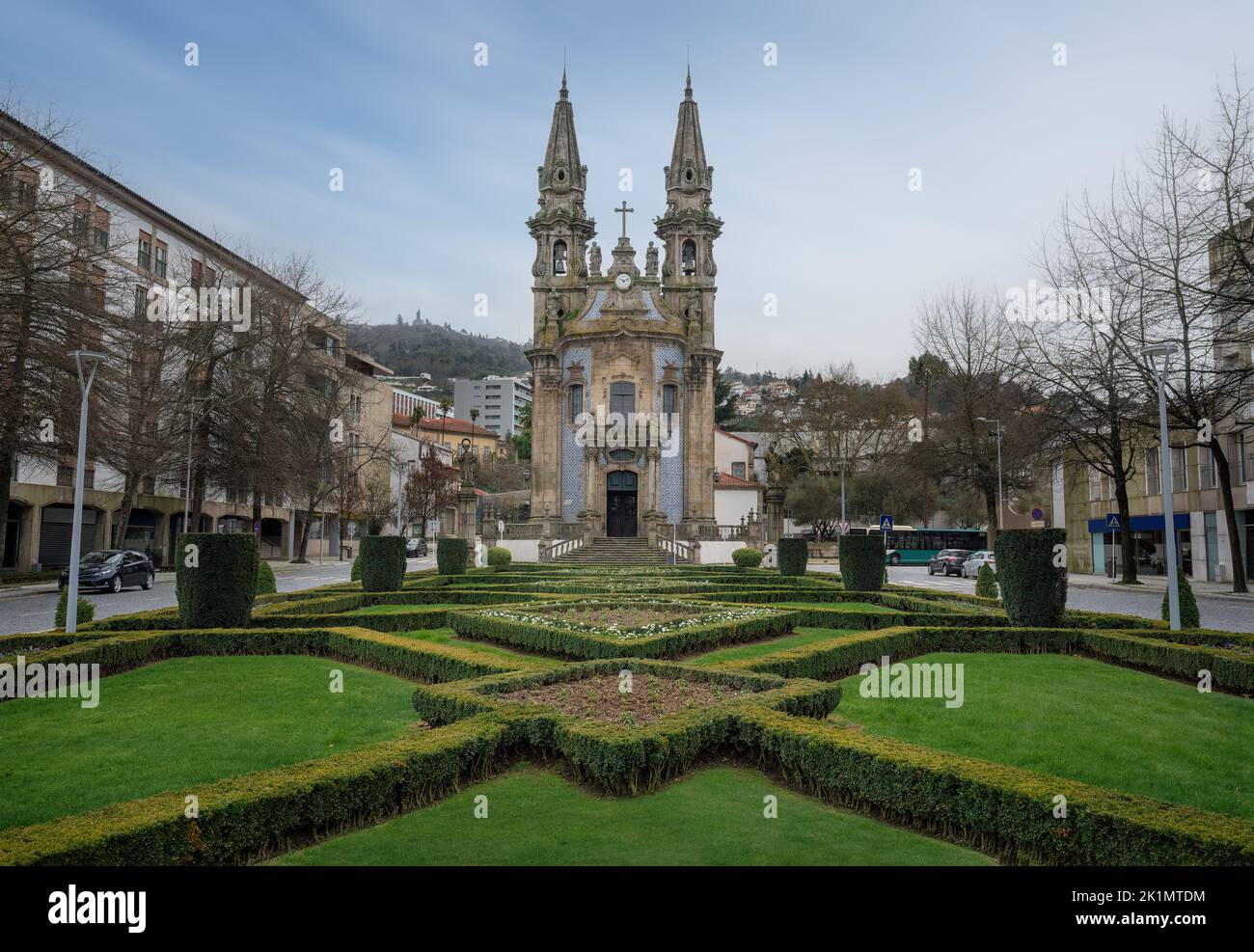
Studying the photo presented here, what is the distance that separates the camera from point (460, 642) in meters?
15.8

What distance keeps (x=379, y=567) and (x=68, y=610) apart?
9.68m

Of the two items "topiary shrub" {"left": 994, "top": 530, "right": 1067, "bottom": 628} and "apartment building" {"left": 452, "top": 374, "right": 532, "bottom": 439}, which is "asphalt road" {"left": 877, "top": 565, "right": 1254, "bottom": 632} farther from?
"apartment building" {"left": 452, "top": 374, "right": 532, "bottom": 439}

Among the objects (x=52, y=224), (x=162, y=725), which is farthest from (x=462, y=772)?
(x=52, y=224)

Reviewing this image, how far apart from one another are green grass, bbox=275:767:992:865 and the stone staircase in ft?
108

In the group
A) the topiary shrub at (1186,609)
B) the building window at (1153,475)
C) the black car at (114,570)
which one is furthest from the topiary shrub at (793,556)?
the building window at (1153,475)

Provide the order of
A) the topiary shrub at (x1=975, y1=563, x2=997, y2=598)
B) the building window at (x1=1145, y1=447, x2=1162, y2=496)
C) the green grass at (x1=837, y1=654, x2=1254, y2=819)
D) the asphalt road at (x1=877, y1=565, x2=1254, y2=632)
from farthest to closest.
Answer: the building window at (x1=1145, y1=447, x2=1162, y2=496) → the topiary shrub at (x1=975, y1=563, x2=997, y2=598) → the asphalt road at (x1=877, y1=565, x2=1254, y2=632) → the green grass at (x1=837, y1=654, x2=1254, y2=819)

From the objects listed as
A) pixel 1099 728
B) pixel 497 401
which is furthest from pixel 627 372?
pixel 497 401

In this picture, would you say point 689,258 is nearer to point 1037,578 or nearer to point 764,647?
point 1037,578

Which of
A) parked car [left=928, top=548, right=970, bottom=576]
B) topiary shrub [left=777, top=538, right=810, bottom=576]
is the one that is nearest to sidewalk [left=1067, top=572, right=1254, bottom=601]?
parked car [left=928, top=548, right=970, bottom=576]

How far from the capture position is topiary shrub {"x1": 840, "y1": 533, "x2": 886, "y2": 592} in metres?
23.7

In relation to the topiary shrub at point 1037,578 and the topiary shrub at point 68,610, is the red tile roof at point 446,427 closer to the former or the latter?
the topiary shrub at point 68,610

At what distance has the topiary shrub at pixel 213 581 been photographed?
50.2 ft

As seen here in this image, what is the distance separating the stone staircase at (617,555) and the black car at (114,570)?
57.0ft
